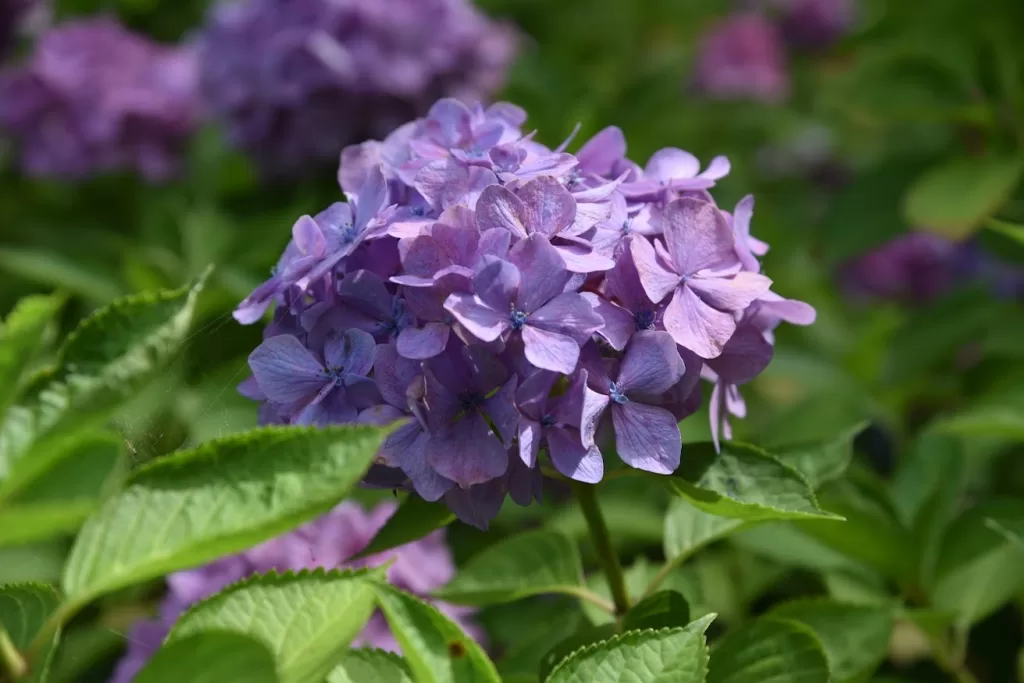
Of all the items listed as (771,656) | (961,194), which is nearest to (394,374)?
(771,656)

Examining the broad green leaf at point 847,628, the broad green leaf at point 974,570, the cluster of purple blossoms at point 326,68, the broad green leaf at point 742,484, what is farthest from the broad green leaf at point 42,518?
the cluster of purple blossoms at point 326,68

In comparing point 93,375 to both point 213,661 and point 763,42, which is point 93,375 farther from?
point 763,42

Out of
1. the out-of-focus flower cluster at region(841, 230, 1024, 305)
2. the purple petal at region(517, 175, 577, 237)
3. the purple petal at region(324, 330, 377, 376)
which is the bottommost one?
the out-of-focus flower cluster at region(841, 230, 1024, 305)

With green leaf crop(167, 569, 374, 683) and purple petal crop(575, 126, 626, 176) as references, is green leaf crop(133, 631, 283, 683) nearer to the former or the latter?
green leaf crop(167, 569, 374, 683)

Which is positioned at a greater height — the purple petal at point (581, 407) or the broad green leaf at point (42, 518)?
the broad green leaf at point (42, 518)

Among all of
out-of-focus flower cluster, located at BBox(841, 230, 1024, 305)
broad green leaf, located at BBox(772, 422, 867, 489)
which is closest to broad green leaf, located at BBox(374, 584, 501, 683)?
broad green leaf, located at BBox(772, 422, 867, 489)

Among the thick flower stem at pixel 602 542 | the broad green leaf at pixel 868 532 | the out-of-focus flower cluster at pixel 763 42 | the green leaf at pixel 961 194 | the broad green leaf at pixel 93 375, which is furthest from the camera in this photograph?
the out-of-focus flower cluster at pixel 763 42

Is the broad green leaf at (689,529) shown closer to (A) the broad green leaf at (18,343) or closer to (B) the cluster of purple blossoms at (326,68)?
(A) the broad green leaf at (18,343)
